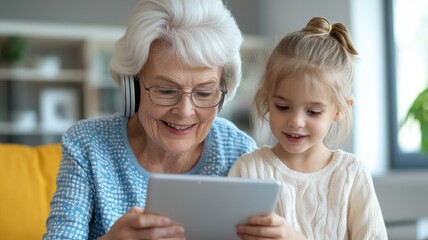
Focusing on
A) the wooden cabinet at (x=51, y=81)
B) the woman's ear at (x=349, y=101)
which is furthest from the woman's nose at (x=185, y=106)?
the wooden cabinet at (x=51, y=81)

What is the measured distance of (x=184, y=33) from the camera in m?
1.48

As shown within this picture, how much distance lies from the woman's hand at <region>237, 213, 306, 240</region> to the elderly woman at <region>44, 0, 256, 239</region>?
0.36 meters

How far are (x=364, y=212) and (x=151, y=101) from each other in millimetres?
531

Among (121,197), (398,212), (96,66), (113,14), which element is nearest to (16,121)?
(96,66)

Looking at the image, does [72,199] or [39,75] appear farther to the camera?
[39,75]

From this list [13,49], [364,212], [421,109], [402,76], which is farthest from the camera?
[13,49]

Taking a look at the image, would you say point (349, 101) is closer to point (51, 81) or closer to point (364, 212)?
point (364, 212)

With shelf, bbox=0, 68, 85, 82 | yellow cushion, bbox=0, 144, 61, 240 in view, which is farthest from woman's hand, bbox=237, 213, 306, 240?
shelf, bbox=0, 68, 85, 82

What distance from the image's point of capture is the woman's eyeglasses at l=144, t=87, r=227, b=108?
148cm

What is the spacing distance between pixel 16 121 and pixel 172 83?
353cm

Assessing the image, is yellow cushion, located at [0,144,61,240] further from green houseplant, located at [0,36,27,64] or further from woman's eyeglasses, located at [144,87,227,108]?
green houseplant, located at [0,36,27,64]

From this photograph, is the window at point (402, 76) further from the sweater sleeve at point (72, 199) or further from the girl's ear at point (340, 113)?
the sweater sleeve at point (72, 199)

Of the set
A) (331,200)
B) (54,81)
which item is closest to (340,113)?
(331,200)

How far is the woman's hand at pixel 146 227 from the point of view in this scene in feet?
3.81
